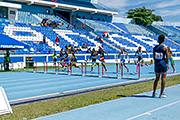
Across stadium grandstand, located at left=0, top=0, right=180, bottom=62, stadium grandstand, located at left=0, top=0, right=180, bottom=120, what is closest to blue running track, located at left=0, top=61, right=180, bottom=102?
stadium grandstand, located at left=0, top=0, right=180, bottom=120

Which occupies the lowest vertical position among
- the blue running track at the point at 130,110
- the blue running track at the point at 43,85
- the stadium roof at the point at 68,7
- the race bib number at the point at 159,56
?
the blue running track at the point at 43,85

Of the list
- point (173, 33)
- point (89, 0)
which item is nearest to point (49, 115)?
point (89, 0)

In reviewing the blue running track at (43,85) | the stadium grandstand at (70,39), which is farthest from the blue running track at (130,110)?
the stadium grandstand at (70,39)

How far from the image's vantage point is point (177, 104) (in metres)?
7.07

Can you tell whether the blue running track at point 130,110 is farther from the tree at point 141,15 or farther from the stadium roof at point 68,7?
the tree at point 141,15

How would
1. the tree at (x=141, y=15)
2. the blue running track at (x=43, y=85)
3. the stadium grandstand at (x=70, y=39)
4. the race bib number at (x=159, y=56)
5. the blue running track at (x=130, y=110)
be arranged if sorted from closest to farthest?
1. the blue running track at (x=130, y=110)
2. the race bib number at (x=159, y=56)
3. the blue running track at (x=43, y=85)
4. the stadium grandstand at (x=70, y=39)
5. the tree at (x=141, y=15)

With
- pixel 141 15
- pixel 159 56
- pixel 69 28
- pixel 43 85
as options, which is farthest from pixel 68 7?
pixel 159 56

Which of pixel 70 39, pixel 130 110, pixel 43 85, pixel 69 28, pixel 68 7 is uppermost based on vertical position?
pixel 68 7

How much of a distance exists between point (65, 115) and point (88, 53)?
23346 mm

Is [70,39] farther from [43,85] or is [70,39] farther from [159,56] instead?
[159,56]

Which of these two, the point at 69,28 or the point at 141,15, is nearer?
the point at 69,28

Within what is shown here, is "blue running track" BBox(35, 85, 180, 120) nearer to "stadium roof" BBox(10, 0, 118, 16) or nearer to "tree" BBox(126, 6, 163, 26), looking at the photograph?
"stadium roof" BBox(10, 0, 118, 16)

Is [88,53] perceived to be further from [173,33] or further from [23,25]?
[173,33]

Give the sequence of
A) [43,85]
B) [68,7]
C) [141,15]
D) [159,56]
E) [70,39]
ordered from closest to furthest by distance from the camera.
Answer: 1. [159,56]
2. [43,85]
3. [70,39]
4. [68,7]
5. [141,15]
